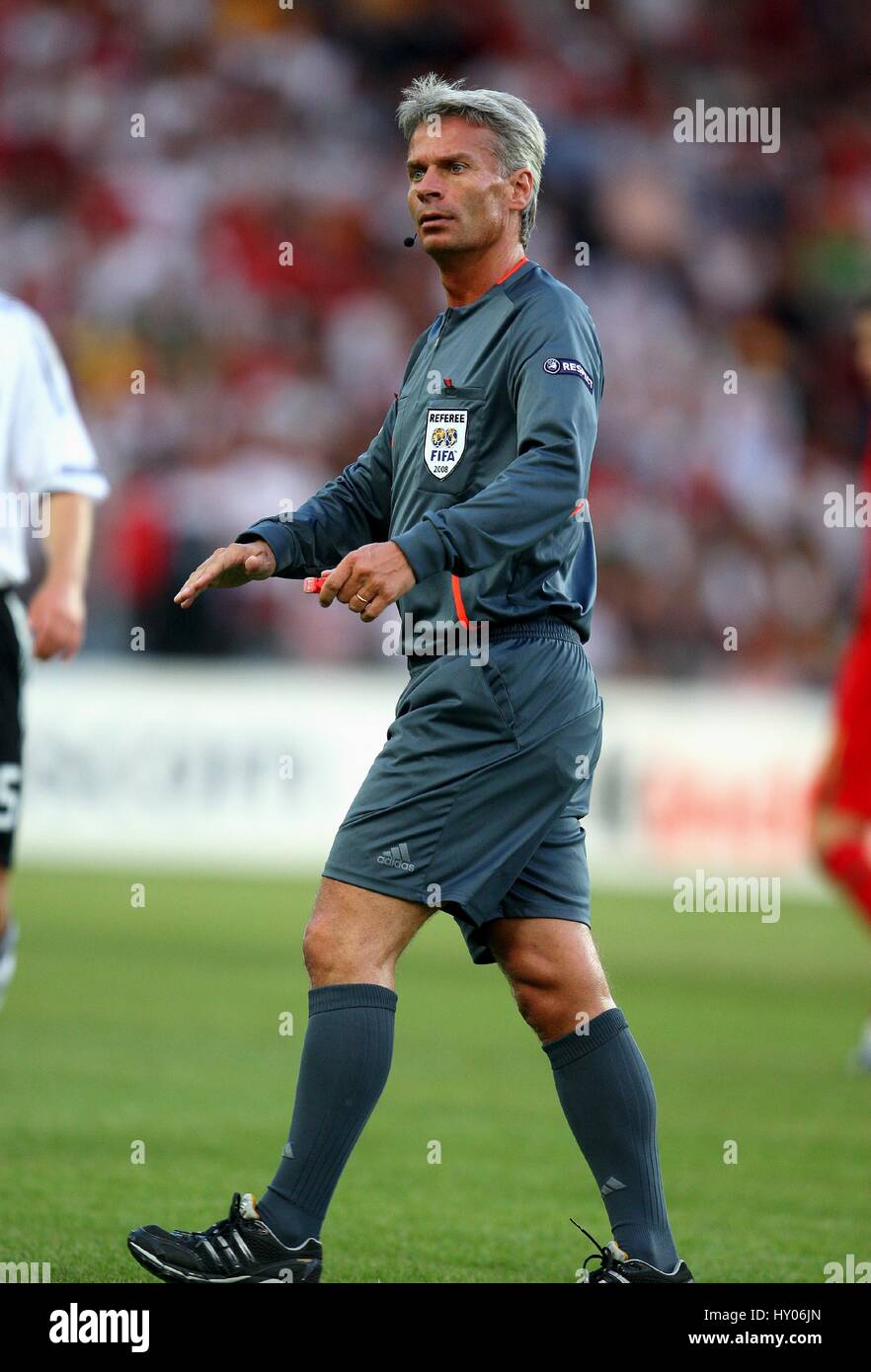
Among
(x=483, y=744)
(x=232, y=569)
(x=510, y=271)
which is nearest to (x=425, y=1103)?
(x=483, y=744)

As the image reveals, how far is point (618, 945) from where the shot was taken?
1154cm

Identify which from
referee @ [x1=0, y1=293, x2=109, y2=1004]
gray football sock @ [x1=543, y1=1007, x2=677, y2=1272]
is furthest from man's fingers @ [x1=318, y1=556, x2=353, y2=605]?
referee @ [x1=0, y1=293, x2=109, y2=1004]

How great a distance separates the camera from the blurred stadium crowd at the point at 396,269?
15.8 metres

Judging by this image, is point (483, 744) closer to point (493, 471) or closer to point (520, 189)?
point (493, 471)

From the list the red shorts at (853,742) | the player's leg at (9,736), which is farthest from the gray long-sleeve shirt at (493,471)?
the red shorts at (853,742)

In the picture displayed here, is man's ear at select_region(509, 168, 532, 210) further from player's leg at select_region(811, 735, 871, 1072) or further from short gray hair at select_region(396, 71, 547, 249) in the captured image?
player's leg at select_region(811, 735, 871, 1072)

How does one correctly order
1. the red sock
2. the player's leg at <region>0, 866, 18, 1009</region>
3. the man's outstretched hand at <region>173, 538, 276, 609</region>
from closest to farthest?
the man's outstretched hand at <region>173, 538, 276, 609</region>, the player's leg at <region>0, 866, 18, 1009</region>, the red sock

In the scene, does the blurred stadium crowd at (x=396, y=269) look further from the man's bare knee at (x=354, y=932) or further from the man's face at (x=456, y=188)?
the man's bare knee at (x=354, y=932)

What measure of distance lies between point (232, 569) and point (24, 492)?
1.82 metres

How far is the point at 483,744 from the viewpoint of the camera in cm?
413

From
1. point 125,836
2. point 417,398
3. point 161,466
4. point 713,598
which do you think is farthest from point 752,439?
point 417,398

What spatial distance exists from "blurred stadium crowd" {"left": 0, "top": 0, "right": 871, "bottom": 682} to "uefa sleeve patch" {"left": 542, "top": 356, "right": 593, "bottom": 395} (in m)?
10.7

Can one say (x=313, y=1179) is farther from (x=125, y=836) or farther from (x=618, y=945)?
(x=125, y=836)

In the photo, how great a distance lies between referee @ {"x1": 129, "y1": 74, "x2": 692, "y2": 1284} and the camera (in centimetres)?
399
